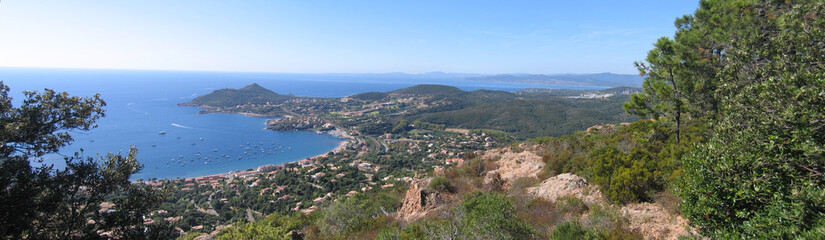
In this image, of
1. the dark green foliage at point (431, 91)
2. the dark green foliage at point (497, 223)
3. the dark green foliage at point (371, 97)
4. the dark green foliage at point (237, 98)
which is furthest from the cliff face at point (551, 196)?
the dark green foliage at point (237, 98)

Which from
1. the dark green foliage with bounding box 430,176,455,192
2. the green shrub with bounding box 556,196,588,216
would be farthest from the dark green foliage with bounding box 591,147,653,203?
the dark green foliage with bounding box 430,176,455,192

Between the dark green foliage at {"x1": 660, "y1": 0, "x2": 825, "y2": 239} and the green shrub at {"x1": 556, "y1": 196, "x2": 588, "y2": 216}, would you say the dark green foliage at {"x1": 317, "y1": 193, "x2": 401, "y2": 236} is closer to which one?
the green shrub at {"x1": 556, "y1": 196, "x2": 588, "y2": 216}

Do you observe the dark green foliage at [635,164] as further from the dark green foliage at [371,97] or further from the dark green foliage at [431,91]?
the dark green foliage at [431,91]

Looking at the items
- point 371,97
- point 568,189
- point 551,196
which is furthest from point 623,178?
point 371,97

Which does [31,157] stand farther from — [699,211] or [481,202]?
[699,211]

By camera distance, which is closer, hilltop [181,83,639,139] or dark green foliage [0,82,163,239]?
dark green foliage [0,82,163,239]

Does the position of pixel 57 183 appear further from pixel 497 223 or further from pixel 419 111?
pixel 419 111

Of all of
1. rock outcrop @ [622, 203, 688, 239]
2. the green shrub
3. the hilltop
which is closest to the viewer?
rock outcrop @ [622, 203, 688, 239]
